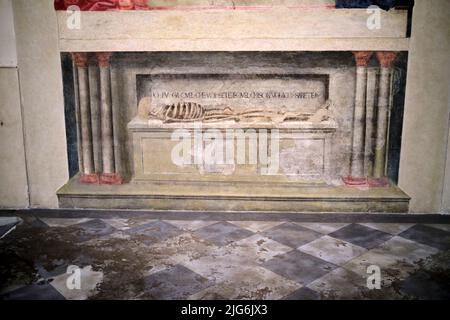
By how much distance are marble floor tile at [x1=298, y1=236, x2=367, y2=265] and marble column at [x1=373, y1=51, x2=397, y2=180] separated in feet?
4.84

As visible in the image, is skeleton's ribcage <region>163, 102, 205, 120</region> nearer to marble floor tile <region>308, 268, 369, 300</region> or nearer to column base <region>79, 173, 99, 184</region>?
column base <region>79, 173, 99, 184</region>

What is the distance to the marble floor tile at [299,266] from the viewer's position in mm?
3670

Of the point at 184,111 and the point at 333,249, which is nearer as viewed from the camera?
the point at 333,249

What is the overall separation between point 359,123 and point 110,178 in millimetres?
3345

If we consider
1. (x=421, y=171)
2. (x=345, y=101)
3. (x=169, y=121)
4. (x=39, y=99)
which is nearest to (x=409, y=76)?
(x=345, y=101)

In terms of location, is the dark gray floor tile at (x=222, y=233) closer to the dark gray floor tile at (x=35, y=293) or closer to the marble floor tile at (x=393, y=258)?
the marble floor tile at (x=393, y=258)

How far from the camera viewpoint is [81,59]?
5.36 metres

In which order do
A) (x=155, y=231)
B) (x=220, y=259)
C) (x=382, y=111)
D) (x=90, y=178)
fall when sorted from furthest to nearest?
1. (x=90, y=178)
2. (x=382, y=111)
3. (x=155, y=231)
4. (x=220, y=259)

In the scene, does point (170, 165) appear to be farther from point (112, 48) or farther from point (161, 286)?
point (161, 286)

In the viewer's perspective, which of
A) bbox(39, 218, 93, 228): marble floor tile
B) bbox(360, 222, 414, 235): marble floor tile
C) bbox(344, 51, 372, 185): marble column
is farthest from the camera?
bbox(344, 51, 372, 185): marble column

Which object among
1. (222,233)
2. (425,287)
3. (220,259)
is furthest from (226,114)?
(425,287)

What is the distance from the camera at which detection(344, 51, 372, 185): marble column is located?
5250 millimetres

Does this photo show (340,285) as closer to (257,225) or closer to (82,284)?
(257,225)

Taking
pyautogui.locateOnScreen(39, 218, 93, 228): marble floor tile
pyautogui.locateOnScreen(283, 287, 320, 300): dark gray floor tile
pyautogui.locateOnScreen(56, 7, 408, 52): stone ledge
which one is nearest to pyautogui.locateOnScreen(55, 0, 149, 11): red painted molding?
pyautogui.locateOnScreen(56, 7, 408, 52): stone ledge
